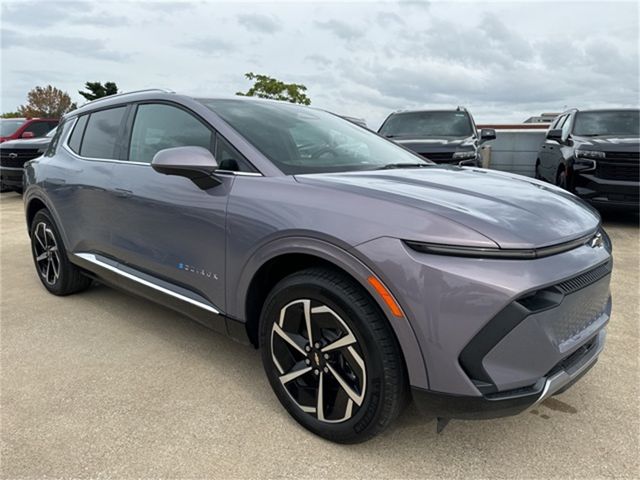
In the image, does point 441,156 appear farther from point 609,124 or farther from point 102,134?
point 102,134

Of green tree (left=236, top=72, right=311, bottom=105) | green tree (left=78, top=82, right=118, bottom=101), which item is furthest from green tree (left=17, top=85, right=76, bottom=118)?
green tree (left=236, top=72, right=311, bottom=105)

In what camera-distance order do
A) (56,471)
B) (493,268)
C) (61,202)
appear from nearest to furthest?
(493,268)
(56,471)
(61,202)

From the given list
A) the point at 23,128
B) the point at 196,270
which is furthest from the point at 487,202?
the point at 23,128

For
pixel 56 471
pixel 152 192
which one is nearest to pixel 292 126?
pixel 152 192

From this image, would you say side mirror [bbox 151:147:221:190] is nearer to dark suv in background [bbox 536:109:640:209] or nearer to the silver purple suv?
the silver purple suv

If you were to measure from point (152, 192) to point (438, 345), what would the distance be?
1881 mm

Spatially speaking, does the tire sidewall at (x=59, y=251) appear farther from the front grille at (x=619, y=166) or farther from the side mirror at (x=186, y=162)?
the front grille at (x=619, y=166)

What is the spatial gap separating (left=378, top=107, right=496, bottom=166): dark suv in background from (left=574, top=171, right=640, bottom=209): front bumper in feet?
5.13

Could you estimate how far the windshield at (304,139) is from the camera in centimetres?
250

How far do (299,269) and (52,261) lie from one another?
9.28 ft

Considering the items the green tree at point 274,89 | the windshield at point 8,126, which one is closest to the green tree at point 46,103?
the green tree at point 274,89

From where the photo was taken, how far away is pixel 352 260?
189 cm

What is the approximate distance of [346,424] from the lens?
204 cm

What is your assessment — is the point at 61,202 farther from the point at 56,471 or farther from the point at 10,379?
the point at 56,471
